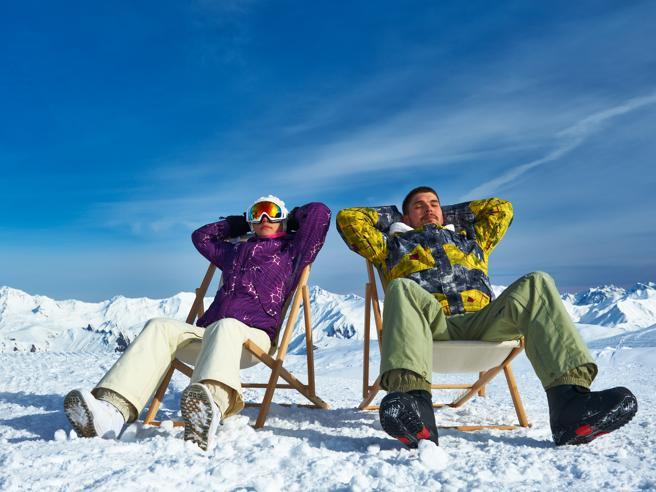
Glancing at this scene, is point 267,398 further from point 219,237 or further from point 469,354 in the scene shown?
point 219,237

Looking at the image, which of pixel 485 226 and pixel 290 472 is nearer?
pixel 290 472

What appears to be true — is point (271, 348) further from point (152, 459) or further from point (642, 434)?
point (642, 434)

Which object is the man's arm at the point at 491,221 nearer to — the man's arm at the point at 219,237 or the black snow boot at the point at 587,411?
the black snow boot at the point at 587,411

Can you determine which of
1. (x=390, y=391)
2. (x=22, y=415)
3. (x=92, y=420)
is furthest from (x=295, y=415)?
(x=22, y=415)

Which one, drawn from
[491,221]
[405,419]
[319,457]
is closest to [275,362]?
[319,457]

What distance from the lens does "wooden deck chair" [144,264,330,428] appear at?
3459 millimetres

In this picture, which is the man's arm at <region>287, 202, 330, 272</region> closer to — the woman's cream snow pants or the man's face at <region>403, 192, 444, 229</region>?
the man's face at <region>403, 192, 444, 229</region>

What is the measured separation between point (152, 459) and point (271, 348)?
4.77 ft

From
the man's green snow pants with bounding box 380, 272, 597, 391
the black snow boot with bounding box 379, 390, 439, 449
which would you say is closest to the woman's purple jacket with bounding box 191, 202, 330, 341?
the man's green snow pants with bounding box 380, 272, 597, 391

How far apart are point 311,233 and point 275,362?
109cm

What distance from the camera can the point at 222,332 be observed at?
125 inches

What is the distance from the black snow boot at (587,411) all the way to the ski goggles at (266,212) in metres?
2.46

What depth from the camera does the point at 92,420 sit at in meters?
2.80

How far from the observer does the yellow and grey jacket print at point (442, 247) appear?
3.80 m
